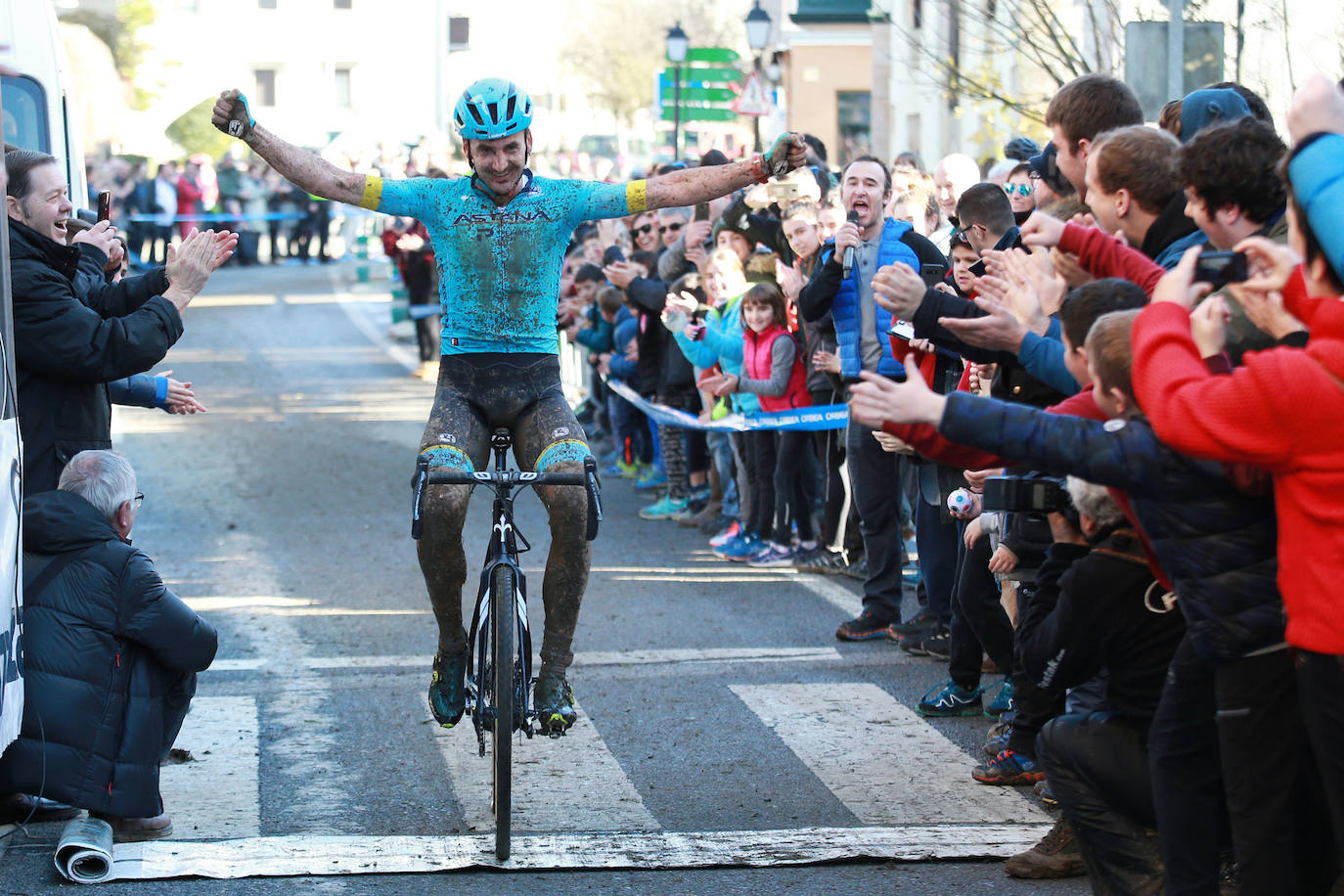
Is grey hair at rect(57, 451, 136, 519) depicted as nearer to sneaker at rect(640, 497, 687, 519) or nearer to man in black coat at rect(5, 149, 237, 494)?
man in black coat at rect(5, 149, 237, 494)

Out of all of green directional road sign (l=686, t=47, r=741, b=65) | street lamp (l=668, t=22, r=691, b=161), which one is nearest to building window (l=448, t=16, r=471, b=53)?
street lamp (l=668, t=22, r=691, b=161)

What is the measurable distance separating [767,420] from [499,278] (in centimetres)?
458

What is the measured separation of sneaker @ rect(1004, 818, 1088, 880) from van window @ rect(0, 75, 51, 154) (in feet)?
24.2

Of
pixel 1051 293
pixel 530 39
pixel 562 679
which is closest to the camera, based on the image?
pixel 1051 293

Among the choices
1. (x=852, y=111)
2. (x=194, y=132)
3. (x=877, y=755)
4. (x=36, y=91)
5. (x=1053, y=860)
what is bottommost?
(x=877, y=755)

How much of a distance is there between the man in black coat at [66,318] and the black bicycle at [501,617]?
1171mm

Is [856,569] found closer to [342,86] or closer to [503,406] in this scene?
[503,406]

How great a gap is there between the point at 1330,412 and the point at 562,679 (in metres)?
3.19

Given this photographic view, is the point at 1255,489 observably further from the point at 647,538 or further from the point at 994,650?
the point at 647,538

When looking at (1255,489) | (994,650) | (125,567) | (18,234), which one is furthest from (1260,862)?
(18,234)

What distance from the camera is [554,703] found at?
6.07 meters

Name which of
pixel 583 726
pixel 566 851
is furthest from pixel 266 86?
pixel 566 851

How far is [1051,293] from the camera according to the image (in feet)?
16.0

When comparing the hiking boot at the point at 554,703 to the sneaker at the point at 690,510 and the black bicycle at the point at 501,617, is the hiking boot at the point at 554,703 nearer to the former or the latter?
the black bicycle at the point at 501,617
